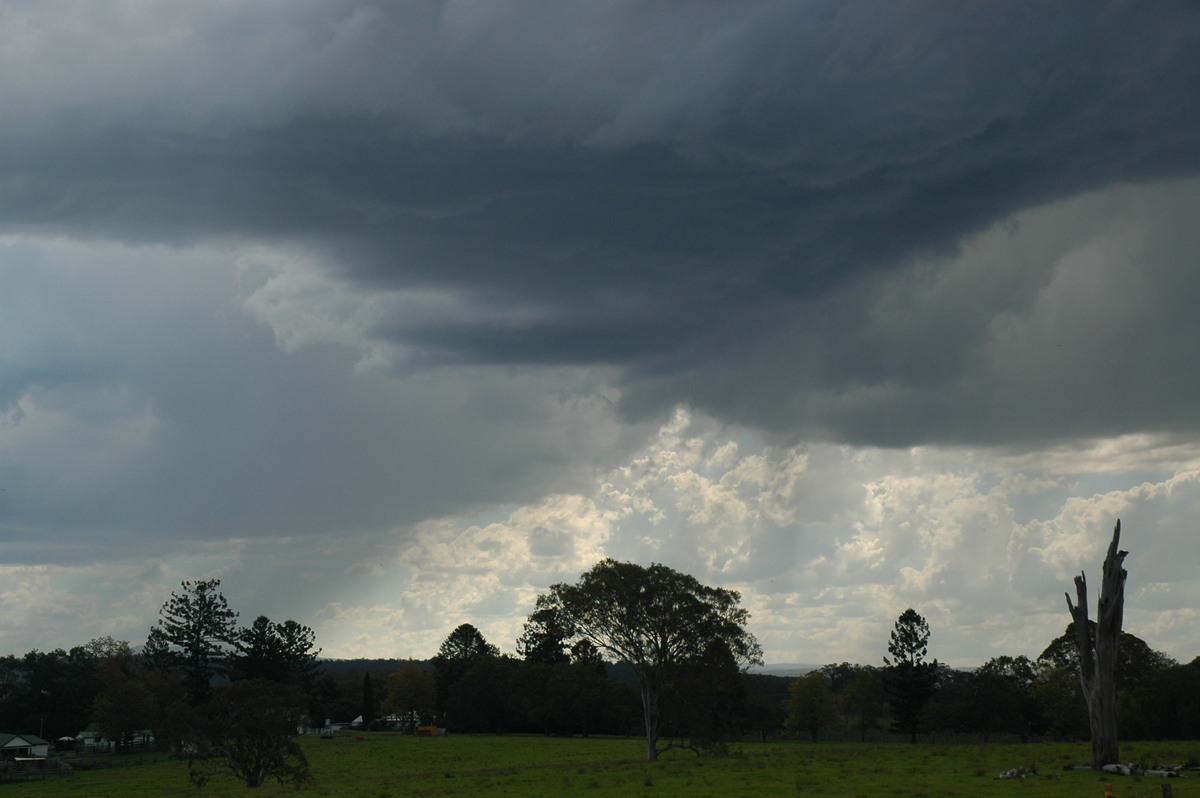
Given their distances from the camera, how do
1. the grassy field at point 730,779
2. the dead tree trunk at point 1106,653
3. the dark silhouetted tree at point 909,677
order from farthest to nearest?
Answer: the dark silhouetted tree at point 909,677 < the dead tree trunk at point 1106,653 < the grassy field at point 730,779

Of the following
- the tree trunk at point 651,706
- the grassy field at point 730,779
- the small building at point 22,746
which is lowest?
the small building at point 22,746

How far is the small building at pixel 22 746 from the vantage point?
4766 inches

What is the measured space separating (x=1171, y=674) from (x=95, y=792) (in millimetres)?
83948

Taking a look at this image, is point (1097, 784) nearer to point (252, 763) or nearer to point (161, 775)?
point (252, 763)

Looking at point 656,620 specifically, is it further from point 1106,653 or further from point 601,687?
point 601,687

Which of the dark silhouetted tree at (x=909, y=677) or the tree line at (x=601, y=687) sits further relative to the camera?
the dark silhouetted tree at (x=909, y=677)

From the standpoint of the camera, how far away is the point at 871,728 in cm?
13812

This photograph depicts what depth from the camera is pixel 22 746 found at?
123m

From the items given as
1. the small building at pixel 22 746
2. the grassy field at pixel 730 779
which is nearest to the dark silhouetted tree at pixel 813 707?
the grassy field at pixel 730 779

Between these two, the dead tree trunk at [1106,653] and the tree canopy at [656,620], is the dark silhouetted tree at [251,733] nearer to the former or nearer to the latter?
the tree canopy at [656,620]

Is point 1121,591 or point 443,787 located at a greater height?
point 1121,591

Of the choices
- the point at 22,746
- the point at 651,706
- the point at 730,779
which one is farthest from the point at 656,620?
the point at 22,746

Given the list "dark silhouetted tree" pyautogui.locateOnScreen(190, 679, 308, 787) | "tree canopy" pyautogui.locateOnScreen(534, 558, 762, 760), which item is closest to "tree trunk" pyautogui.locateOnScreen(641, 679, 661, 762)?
"tree canopy" pyautogui.locateOnScreen(534, 558, 762, 760)

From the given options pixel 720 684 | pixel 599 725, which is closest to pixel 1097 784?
pixel 720 684
